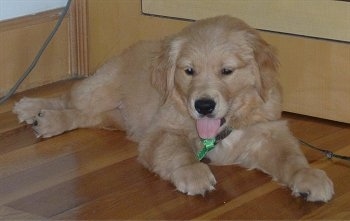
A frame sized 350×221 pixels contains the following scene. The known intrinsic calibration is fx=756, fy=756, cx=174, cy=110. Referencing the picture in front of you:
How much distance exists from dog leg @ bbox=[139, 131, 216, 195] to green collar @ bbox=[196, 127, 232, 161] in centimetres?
6

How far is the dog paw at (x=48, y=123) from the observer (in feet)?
10.1

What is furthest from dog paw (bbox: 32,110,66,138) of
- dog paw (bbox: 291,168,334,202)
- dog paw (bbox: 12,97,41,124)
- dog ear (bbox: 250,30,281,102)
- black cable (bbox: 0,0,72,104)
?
dog paw (bbox: 291,168,334,202)

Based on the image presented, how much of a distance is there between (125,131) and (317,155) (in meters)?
0.81

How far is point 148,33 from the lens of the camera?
12.0ft

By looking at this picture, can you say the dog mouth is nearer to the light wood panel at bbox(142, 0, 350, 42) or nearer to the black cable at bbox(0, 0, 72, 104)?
the light wood panel at bbox(142, 0, 350, 42)

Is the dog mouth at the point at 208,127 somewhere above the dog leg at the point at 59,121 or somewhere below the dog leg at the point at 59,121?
above

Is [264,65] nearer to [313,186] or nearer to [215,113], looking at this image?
[215,113]

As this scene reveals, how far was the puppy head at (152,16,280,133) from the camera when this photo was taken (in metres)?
2.55

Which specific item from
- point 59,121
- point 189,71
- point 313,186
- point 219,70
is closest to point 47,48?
point 59,121

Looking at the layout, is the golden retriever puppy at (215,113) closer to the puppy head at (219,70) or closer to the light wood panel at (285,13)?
the puppy head at (219,70)

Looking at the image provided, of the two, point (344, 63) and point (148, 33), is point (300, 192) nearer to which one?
point (344, 63)

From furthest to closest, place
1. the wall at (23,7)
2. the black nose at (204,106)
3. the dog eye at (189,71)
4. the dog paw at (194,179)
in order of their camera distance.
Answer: the wall at (23,7) → the dog eye at (189,71) → the black nose at (204,106) → the dog paw at (194,179)

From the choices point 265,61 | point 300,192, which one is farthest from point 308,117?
point 300,192

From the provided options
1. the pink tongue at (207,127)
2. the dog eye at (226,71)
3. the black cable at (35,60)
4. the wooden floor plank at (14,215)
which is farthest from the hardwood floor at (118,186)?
the black cable at (35,60)
